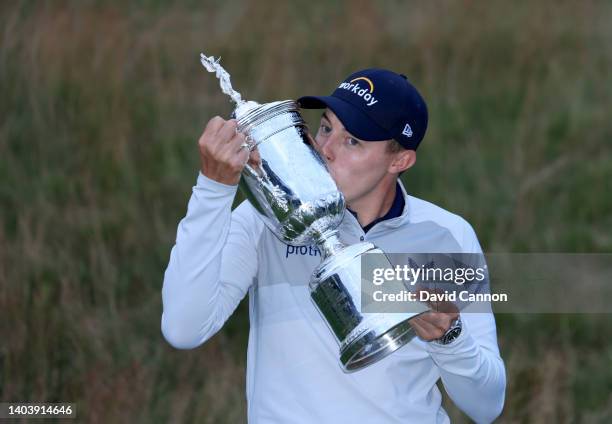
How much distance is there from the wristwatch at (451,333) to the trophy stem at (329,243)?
0.99 ft

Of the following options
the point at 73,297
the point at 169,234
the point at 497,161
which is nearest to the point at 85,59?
the point at 169,234

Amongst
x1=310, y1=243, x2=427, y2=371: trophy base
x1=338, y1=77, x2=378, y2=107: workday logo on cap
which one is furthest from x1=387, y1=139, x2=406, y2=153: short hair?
x1=310, y1=243, x2=427, y2=371: trophy base

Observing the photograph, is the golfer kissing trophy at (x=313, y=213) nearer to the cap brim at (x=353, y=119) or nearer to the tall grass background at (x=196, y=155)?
the cap brim at (x=353, y=119)

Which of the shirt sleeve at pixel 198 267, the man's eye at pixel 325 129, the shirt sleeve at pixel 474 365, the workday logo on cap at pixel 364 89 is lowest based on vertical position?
the shirt sleeve at pixel 474 365

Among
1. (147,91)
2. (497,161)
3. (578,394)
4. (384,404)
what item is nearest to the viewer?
(384,404)

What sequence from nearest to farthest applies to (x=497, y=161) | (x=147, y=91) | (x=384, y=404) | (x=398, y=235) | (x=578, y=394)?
(x=384, y=404) < (x=398, y=235) < (x=578, y=394) < (x=497, y=161) < (x=147, y=91)

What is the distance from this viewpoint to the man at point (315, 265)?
8.07ft

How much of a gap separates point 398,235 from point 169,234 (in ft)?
9.01

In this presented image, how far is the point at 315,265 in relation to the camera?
2818 millimetres

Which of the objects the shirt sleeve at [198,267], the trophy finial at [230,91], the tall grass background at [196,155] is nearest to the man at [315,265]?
the shirt sleeve at [198,267]

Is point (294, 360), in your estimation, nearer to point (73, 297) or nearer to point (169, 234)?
point (73, 297)

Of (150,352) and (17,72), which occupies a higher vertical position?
(17,72)

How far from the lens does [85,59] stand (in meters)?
6.55

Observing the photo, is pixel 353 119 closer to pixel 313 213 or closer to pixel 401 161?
pixel 401 161
